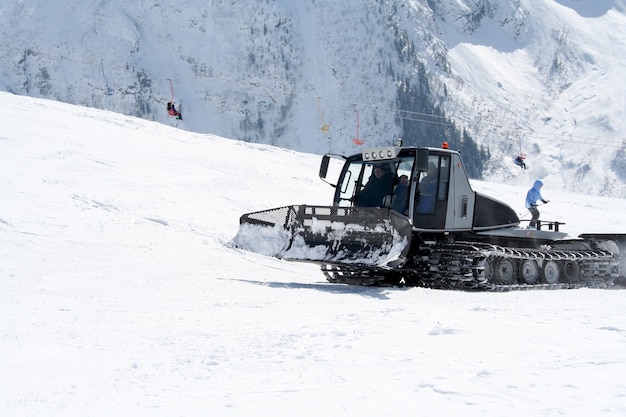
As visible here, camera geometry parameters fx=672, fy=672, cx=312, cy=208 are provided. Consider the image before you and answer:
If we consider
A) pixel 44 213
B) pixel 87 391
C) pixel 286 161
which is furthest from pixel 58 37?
pixel 87 391

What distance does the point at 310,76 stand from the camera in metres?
176

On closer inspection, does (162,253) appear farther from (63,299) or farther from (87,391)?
(87,391)

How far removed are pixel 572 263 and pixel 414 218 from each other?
423 cm

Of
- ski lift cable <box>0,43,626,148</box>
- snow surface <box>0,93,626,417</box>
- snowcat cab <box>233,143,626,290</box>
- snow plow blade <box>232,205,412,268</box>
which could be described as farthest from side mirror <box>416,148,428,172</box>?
ski lift cable <box>0,43,626,148</box>

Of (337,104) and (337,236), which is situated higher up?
(337,104)

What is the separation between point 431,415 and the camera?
4.15 m

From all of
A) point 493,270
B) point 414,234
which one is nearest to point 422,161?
point 414,234

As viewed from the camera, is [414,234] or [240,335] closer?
[240,335]

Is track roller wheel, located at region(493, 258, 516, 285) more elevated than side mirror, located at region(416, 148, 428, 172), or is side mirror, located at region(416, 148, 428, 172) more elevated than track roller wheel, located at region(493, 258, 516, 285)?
side mirror, located at region(416, 148, 428, 172)

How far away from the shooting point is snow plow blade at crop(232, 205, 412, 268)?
34.4 feet

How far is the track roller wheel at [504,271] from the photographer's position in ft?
39.4

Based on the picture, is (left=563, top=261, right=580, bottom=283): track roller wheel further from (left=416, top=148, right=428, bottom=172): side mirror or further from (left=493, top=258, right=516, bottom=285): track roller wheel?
(left=416, top=148, right=428, bottom=172): side mirror

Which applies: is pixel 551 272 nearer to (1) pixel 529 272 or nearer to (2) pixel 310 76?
(1) pixel 529 272

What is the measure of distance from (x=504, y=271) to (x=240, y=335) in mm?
7108
